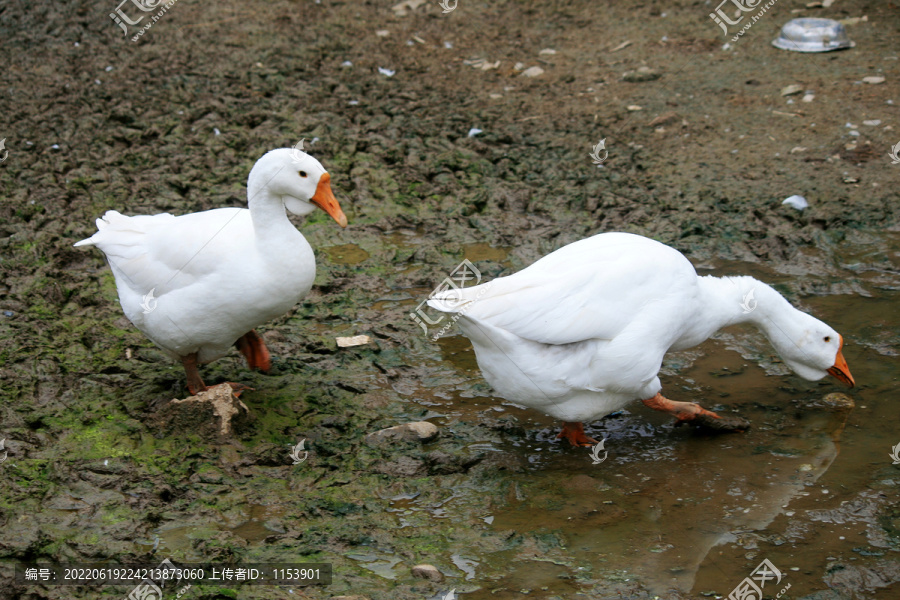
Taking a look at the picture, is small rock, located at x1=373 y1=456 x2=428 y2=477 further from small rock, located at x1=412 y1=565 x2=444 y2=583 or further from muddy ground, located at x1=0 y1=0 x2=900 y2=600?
small rock, located at x1=412 y1=565 x2=444 y2=583

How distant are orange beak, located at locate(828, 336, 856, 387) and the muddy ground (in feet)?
0.45

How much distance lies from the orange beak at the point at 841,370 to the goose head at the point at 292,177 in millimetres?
2920

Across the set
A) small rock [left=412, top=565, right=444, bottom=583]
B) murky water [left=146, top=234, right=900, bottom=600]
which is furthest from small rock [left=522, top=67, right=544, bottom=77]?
small rock [left=412, top=565, right=444, bottom=583]

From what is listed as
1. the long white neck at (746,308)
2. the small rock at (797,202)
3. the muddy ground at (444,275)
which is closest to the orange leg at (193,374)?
the muddy ground at (444,275)

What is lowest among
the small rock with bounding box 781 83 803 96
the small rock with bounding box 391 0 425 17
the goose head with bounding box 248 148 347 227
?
the small rock with bounding box 781 83 803 96

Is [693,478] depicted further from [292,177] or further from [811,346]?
[292,177]

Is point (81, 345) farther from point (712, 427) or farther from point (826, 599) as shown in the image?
point (826, 599)

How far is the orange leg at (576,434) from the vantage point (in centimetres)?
439

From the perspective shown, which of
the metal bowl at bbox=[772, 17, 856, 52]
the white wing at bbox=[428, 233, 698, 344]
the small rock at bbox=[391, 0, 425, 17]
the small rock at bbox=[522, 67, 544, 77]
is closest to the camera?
the white wing at bbox=[428, 233, 698, 344]

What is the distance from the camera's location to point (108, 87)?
27.5 feet

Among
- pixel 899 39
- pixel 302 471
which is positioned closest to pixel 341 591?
pixel 302 471

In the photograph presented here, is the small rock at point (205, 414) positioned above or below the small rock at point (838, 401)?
above

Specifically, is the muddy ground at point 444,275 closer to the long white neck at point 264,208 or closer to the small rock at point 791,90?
the small rock at point 791,90

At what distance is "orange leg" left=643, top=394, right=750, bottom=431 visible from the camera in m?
4.34
